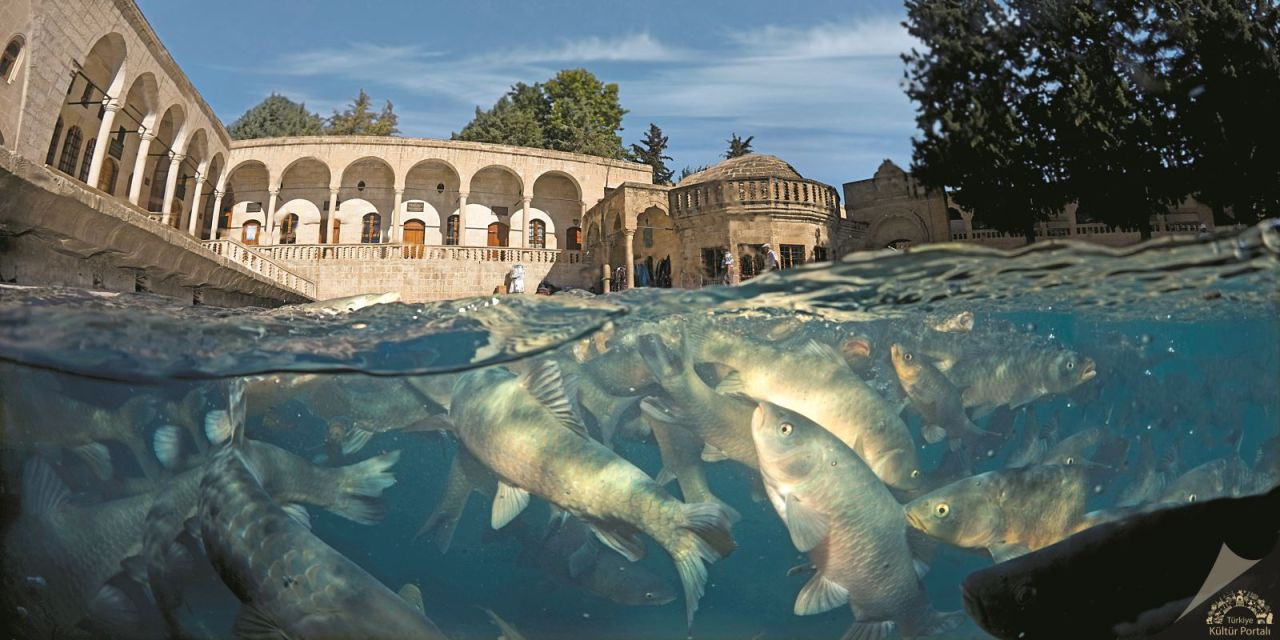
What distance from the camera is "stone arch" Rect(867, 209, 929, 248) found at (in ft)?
91.1

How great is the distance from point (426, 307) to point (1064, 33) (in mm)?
23685

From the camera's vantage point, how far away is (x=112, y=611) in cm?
438

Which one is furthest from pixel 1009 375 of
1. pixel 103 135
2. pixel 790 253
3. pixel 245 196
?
pixel 245 196

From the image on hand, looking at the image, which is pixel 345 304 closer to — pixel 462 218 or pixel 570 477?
pixel 570 477

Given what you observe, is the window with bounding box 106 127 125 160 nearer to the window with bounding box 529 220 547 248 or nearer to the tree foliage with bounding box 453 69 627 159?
the window with bounding box 529 220 547 248

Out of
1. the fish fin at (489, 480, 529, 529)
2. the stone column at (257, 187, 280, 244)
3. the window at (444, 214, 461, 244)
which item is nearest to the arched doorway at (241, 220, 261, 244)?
the stone column at (257, 187, 280, 244)

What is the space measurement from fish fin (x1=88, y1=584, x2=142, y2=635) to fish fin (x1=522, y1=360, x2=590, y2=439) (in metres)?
3.09

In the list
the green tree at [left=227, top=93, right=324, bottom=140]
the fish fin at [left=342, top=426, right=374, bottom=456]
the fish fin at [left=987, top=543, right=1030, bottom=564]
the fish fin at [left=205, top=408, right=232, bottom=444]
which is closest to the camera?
the fish fin at [left=987, top=543, right=1030, bottom=564]

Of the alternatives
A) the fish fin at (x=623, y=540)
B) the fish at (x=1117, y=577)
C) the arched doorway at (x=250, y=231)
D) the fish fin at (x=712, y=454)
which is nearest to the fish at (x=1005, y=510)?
the fish at (x=1117, y=577)

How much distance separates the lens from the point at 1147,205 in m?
20.6

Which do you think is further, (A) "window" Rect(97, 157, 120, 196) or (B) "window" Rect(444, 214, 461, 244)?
(B) "window" Rect(444, 214, 461, 244)

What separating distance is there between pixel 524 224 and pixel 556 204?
2.77 metres

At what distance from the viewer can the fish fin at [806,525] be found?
13.8ft

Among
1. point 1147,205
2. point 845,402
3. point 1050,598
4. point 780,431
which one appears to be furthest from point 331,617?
point 1147,205
